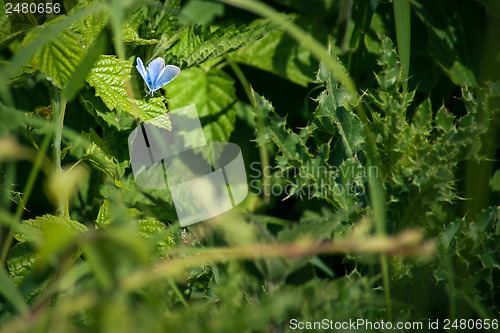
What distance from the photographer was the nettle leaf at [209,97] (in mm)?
1897

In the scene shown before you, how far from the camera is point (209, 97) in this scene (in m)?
1.99

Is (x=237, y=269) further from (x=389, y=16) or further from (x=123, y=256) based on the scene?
(x=389, y=16)

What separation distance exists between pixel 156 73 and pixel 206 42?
25cm

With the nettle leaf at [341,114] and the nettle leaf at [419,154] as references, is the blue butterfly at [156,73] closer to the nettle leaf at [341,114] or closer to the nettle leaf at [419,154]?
the nettle leaf at [341,114]

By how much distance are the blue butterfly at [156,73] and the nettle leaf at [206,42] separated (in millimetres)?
103

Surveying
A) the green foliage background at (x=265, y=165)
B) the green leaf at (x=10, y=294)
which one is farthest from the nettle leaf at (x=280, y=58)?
the green leaf at (x=10, y=294)

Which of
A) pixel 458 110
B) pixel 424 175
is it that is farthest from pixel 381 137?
pixel 458 110

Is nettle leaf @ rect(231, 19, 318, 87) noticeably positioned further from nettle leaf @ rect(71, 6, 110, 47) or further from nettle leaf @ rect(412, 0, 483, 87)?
nettle leaf @ rect(71, 6, 110, 47)

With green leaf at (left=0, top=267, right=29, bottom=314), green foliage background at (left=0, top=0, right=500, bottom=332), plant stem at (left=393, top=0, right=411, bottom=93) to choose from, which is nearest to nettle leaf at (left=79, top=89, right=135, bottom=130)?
green foliage background at (left=0, top=0, right=500, bottom=332)

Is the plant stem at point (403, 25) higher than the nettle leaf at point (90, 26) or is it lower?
lower

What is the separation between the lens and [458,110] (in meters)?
2.03

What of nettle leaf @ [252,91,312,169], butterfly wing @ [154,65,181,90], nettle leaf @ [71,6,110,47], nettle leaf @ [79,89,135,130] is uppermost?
nettle leaf @ [71,6,110,47]

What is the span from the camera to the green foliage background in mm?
864

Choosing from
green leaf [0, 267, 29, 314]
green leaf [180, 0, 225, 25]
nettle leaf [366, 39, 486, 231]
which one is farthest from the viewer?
green leaf [180, 0, 225, 25]
